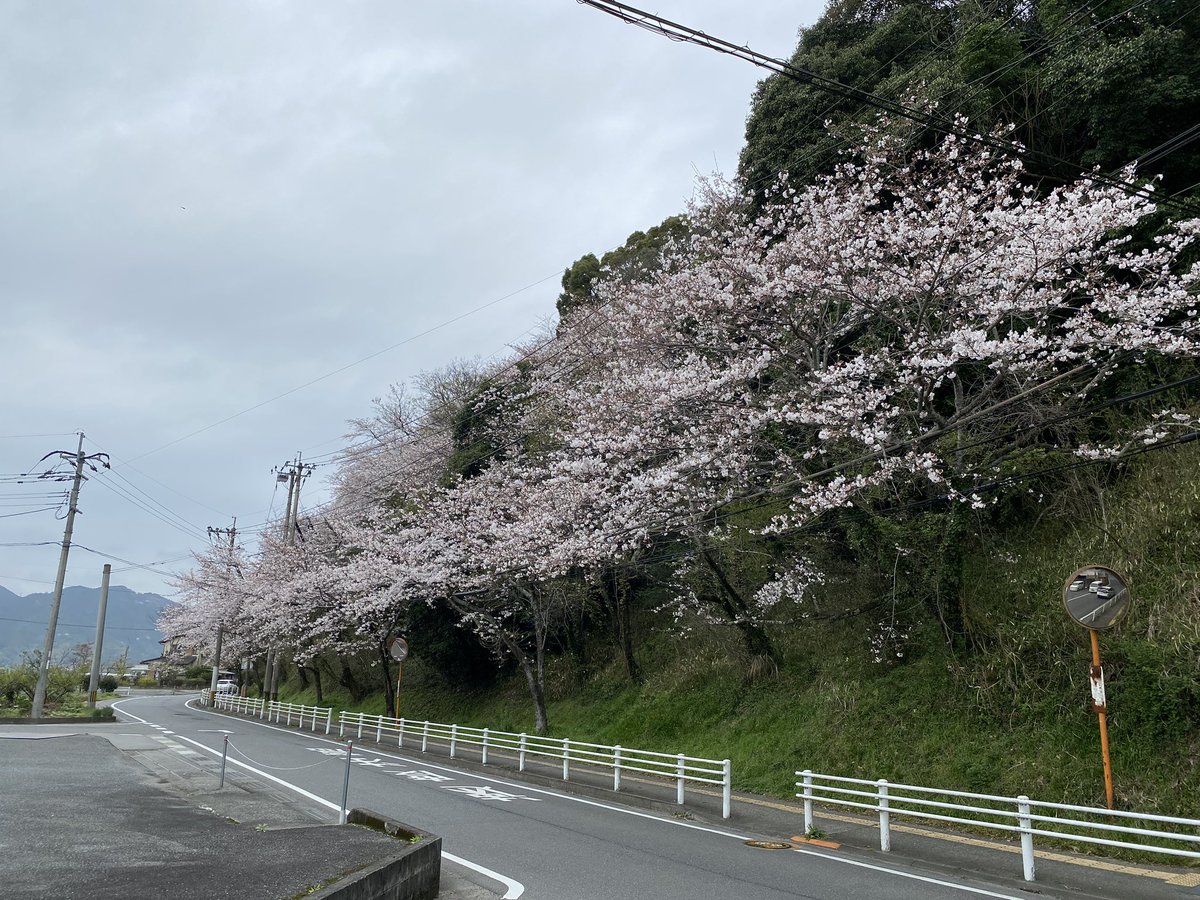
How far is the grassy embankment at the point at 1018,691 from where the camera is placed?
9680 millimetres

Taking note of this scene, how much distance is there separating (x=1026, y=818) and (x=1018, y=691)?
469cm

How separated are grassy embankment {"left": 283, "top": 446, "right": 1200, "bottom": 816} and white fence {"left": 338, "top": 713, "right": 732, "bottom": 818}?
93 centimetres

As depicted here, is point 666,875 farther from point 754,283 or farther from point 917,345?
point 754,283

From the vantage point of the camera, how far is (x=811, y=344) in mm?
13820

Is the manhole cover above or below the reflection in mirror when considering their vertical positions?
below

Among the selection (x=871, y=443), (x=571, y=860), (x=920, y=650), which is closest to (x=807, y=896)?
(x=571, y=860)

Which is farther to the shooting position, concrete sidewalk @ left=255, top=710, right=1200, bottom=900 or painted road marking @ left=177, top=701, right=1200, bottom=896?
painted road marking @ left=177, top=701, right=1200, bottom=896

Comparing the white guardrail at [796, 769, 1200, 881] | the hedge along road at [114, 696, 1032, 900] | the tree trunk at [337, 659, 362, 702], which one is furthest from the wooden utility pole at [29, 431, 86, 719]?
the white guardrail at [796, 769, 1200, 881]

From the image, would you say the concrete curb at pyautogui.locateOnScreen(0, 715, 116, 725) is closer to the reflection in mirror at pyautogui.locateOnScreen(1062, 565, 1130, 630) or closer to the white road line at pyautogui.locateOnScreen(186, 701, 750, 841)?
the white road line at pyautogui.locateOnScreen(186, 701, 750, 841)

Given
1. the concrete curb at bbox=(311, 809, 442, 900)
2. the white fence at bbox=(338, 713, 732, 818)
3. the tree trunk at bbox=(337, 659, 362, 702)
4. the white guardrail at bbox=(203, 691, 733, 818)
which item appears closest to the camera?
the concrete curb at bbox=(311, 809, 442, 900)

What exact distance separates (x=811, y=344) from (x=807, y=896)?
30.5ft

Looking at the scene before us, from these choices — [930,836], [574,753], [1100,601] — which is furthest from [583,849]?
[574,753]

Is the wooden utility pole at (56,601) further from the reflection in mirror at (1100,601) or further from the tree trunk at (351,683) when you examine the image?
the reflection in mirror at (1100,601)

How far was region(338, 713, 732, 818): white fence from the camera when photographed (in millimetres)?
12242
